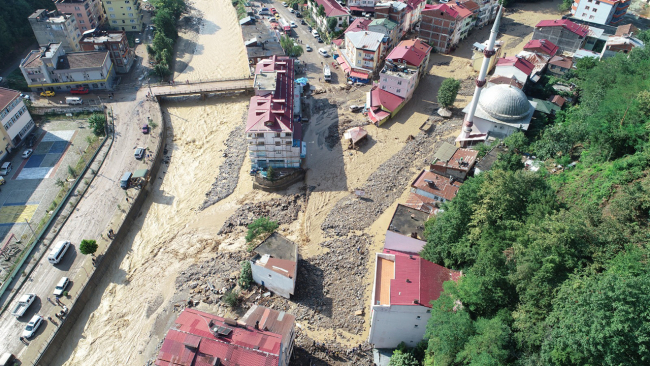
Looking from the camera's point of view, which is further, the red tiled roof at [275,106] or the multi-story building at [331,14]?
the multi-story building at [331,14]

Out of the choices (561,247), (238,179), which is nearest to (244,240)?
(238,179)

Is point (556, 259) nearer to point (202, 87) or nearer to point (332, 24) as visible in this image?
point (202, 87)

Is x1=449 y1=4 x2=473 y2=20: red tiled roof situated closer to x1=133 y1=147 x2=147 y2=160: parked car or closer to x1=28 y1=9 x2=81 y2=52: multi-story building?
x1=133 y1=147 x2=147 y2=160: parked car

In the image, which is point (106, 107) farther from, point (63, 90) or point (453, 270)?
point (453, 270)

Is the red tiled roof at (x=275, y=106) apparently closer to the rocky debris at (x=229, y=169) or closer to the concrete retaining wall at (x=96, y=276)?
the rocky debris at (x=229, y=169)

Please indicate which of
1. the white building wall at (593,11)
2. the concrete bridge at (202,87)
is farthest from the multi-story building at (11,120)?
the white building wall at (593,11)

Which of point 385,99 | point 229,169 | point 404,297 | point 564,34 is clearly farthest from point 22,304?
point 564,34
